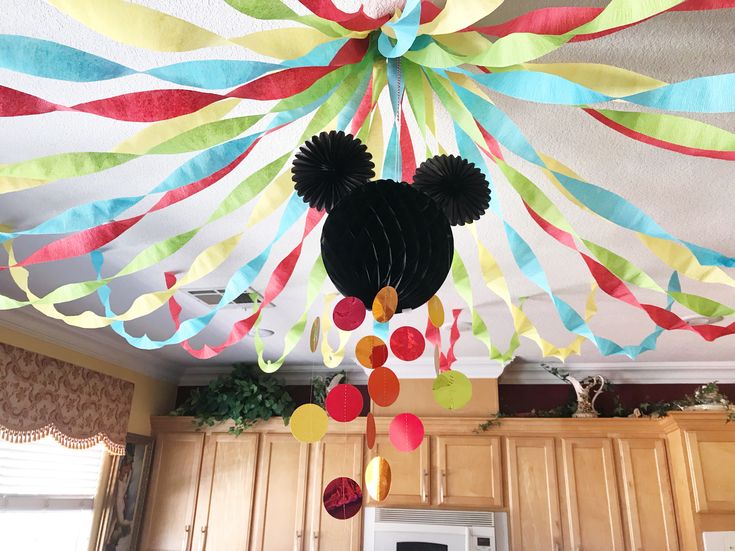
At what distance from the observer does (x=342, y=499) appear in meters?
1.19

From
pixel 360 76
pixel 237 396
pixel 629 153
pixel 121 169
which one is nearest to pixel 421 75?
pixel 360 76

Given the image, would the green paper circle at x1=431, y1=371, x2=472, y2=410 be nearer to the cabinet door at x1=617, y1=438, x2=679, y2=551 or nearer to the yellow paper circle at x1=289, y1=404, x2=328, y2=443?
the yellow paper circle at x1=289, y1=404, x2=328, y2=443

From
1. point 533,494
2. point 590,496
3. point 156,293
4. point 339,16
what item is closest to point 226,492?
point 533,494

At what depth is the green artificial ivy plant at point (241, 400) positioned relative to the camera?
438 centimetres

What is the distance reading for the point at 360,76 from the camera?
118 centimetres

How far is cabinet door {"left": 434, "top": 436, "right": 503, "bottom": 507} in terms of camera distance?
3.92 metres

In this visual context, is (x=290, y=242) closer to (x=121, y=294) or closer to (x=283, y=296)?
(x=283, y=296)

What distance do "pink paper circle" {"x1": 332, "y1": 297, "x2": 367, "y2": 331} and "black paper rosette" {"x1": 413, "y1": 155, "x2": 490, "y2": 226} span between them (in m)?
0.25

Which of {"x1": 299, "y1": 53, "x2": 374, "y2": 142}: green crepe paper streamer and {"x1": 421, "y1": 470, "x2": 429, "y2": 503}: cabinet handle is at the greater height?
{"x1": 299, "y1": 53, "x2": 374, "y2": 142}: green crepe paper streamer

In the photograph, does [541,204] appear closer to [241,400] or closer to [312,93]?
[312,93]

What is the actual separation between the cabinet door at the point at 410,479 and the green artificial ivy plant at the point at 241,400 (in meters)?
0.85

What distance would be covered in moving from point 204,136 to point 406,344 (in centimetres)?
55

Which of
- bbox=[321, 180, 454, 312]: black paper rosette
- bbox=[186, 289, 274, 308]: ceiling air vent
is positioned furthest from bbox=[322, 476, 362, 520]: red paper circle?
bbox=[186, 289, 274, 308]: ceiling air vent

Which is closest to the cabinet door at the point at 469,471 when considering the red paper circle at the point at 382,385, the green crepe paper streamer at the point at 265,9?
the red paper circle at the point at 382,385
